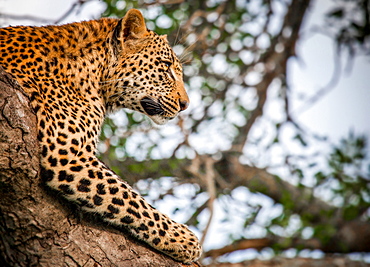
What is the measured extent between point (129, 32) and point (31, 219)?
280 cm

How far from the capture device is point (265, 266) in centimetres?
782

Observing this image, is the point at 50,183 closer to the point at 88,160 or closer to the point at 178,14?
the point at 88,160

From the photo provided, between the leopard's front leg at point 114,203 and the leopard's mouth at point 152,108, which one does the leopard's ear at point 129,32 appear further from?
the leopard's front leg at point 114,203

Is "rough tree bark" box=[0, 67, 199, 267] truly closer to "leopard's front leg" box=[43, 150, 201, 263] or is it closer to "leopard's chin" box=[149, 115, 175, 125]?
"leopard's front leg" box=[43, 150, 201, 263]

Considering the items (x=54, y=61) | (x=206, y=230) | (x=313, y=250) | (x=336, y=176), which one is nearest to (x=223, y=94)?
(x=336, y=176)

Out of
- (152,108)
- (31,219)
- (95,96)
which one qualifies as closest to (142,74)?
(152,108)

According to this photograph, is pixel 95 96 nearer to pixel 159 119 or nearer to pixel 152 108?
pixel 152 108

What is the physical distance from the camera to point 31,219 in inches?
162

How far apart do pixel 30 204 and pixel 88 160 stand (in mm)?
839

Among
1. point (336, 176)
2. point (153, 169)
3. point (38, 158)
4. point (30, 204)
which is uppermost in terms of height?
point (336, 176)

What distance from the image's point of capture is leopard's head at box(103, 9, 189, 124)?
5832 mm

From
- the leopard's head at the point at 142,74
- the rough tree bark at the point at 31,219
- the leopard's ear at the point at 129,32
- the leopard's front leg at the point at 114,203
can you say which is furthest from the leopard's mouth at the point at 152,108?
the rough tree bark at the point at 31,219

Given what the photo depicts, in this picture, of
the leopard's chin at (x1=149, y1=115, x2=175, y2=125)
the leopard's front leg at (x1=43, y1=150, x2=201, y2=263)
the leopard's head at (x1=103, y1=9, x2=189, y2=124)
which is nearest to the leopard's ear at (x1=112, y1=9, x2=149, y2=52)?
the leopard's head at (x1=103, y1=9, x2=189, y2=124)

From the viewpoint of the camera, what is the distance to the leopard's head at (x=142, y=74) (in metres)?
5.83
